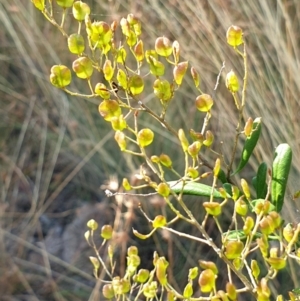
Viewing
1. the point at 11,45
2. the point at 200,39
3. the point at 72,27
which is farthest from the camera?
the point at 11,45

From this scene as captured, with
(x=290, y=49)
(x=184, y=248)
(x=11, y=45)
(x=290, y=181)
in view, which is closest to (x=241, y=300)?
(x=184, y=248)

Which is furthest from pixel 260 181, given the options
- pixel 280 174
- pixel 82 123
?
pixel 82 123

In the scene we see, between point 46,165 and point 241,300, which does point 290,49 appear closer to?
point 241,300

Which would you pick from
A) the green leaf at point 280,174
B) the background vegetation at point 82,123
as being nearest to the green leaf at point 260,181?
the green leaf at point 280,174

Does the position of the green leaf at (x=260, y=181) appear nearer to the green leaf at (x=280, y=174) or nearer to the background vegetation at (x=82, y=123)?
the green leaf at (x=280, y=174)

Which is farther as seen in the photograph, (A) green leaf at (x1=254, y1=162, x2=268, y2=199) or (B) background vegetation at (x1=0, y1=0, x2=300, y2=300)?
(B) background vegetation at (x1=0, y1=0, x2=300, y2=300)

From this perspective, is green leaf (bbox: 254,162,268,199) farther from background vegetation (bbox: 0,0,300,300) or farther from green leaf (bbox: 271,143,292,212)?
background vegetation (bbox: 0,0,300,300)

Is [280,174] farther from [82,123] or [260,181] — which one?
[82,123]

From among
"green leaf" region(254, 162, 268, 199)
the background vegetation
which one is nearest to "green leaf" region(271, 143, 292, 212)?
"green leaf" region(254, 162, 268, 199)
